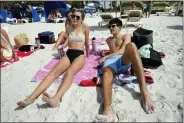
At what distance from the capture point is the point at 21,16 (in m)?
14.9

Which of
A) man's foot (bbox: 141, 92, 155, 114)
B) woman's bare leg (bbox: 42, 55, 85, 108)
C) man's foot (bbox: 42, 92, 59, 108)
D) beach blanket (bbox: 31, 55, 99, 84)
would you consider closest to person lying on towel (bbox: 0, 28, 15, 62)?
beach blanket (bbox: 31, 55, 99, 84)

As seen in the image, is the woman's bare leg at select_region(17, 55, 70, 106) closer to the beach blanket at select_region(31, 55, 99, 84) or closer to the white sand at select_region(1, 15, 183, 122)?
the white sand at select_region(1, 15, 183, 122)

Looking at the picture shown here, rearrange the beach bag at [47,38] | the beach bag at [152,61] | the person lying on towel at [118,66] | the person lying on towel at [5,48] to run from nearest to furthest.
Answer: the person lying on towel at [118,66] → the beach bag at [152,61] → the person lying on towel at [5,48] → the beach bag at [47,38]

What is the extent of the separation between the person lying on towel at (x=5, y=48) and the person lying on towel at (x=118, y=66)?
2.42 metres

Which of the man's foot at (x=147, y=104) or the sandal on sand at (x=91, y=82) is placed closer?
the man's foot at (x=147, y=104)

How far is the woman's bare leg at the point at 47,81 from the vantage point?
2746mm

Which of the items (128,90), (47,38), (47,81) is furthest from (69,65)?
(47,38)

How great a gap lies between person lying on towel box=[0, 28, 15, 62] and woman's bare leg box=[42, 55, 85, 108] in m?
1.95

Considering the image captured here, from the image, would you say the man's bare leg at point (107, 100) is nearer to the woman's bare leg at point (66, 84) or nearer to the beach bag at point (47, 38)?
the woman's bare leg at point (66, 84)

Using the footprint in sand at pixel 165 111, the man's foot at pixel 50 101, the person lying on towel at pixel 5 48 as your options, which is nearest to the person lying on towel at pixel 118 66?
the footprint in sand at pixel 165 111

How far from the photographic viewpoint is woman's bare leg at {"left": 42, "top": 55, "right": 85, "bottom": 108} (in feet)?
8.64

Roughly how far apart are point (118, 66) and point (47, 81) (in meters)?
1.24

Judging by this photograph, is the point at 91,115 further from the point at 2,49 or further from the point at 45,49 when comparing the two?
the point at 45,49

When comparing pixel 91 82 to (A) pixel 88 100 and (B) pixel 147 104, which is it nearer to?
(A) pixel 88 100
